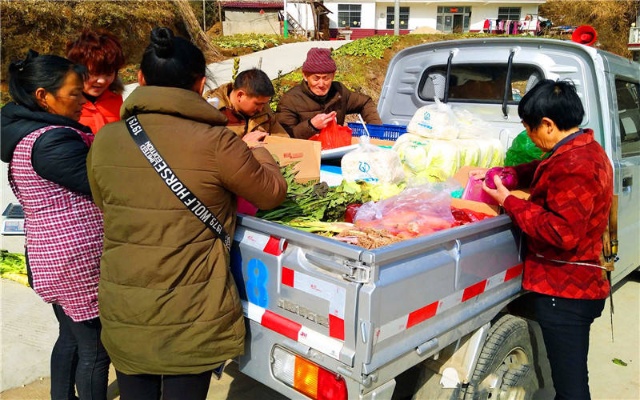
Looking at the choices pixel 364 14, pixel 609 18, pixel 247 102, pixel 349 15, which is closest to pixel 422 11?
pixel 364 14

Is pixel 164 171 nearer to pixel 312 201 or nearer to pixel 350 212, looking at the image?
pixel 312 201

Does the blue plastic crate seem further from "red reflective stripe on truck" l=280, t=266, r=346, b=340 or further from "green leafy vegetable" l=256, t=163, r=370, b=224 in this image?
"red reflective stripe on truck" l=280, t=266, r=346, b=340

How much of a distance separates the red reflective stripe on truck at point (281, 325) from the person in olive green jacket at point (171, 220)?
0.60 ft

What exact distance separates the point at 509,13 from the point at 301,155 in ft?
159

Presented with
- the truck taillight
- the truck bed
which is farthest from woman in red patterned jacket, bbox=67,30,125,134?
the truck taillight

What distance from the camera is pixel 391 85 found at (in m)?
5.13

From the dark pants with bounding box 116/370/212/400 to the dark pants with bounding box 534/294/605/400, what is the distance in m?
1.75

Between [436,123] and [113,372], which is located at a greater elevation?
[436,123]

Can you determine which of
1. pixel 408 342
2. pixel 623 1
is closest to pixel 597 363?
pixel 408 342

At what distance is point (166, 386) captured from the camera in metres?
2.14

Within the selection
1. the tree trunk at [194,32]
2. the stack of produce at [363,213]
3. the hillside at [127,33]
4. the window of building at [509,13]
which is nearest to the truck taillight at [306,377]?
the stack of produce at [363,213]

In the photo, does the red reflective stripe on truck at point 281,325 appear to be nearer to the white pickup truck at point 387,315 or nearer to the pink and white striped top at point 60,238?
the white pickup truck at point 387,315

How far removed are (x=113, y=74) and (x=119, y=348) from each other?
1838 millimetres

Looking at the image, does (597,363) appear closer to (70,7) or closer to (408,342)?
(408,342)
